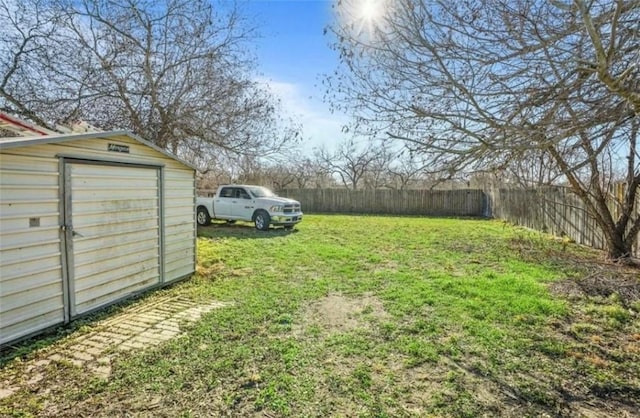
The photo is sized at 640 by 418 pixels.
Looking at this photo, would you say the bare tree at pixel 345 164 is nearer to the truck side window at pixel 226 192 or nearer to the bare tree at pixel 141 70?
the truck side window at pixel 226 192

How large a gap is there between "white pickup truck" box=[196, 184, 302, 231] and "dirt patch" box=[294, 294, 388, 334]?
6.76 meters

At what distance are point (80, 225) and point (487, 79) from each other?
4.45m

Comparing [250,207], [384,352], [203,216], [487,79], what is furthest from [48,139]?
[203,216]

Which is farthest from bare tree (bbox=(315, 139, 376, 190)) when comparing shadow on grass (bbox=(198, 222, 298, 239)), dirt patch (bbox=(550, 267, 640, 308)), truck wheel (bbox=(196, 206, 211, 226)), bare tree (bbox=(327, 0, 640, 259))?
bare tree (bbox=(327, 0, 640, 259))

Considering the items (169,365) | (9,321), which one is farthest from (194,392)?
(9,321)

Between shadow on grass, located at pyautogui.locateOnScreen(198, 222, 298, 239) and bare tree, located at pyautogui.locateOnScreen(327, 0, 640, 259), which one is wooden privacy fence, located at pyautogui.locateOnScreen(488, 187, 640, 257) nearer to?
bare tree, located at pyautogui.locateOnScreen(327, 0, 640, 259)

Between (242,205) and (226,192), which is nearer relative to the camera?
(242,205)

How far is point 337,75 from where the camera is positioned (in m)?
3.74

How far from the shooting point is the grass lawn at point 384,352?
2.45 metres

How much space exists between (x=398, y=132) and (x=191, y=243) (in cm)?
410

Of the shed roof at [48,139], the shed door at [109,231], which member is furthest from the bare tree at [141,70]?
the shed roof at [48,139]

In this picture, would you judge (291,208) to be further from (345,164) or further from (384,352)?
(345,164)

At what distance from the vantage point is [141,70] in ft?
24.8

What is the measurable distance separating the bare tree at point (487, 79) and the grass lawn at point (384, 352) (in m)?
1.70
